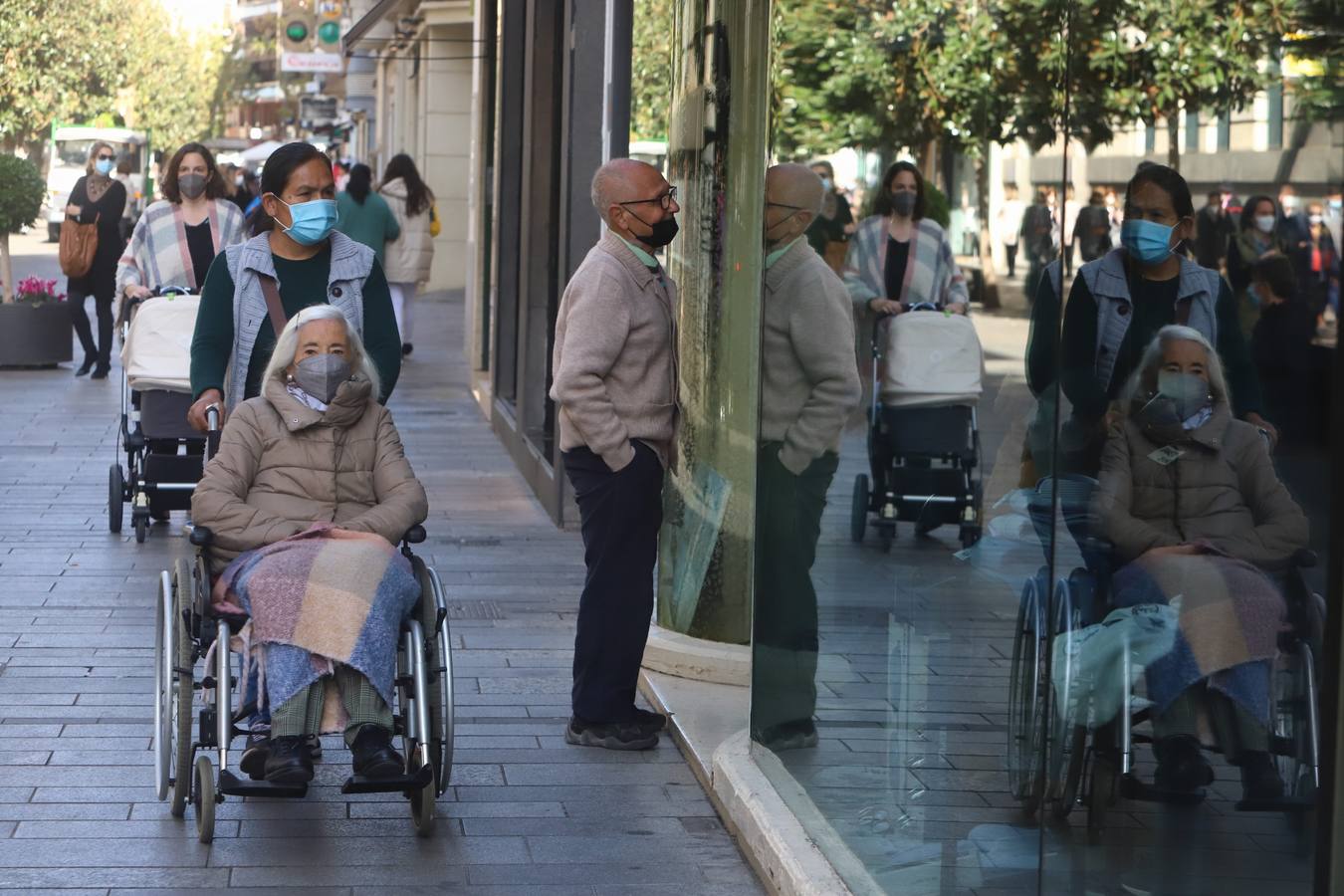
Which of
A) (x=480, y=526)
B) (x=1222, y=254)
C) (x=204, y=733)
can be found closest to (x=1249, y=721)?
(x=1222, y=254)

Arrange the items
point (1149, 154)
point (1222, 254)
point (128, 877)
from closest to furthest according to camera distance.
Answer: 1. point (1222, 254)
2. point (1149, 154)
3. point (128, 877)

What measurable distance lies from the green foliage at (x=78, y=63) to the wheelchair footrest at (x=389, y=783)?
45708 millimetres

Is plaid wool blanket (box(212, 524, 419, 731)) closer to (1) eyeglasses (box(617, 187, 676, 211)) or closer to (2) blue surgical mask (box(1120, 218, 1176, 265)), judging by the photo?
(1) eyeglasses (box(617, 187, 676, 211))

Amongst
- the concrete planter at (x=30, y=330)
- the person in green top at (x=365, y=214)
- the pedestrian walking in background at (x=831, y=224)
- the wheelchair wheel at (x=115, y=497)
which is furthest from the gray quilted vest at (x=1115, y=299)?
the concrete planter at (x=30, y=330)

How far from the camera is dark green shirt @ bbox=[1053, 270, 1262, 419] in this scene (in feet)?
8.82

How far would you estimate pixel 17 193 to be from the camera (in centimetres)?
1709

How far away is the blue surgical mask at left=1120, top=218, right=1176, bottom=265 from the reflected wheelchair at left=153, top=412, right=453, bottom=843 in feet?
7.59

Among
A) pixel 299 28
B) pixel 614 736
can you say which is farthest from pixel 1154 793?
pixel 299 28

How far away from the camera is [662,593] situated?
6.85 metres

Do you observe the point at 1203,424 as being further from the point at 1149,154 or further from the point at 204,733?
the point at 204,733

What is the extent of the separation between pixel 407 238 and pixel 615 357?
11874 millimetres

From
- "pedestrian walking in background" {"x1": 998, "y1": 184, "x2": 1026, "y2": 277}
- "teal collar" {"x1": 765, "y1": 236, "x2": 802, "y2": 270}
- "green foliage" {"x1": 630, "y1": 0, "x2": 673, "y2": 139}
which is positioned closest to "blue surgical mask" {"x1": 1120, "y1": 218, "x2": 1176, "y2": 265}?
"pedestrian walking in background" {"x1": 998, "y1": 184, "x2": 1026, "y2": 277}

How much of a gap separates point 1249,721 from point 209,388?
399 centimetres

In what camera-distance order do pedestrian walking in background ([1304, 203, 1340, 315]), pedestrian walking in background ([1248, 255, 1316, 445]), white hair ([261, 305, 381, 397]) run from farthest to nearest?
1. white hair ([261, 305, 381, 397])
2. pedestrian walking in background ([1248, 255, 1316, 445])
3. pedestrian walking in background ([1304, 203, 1340, 315])
